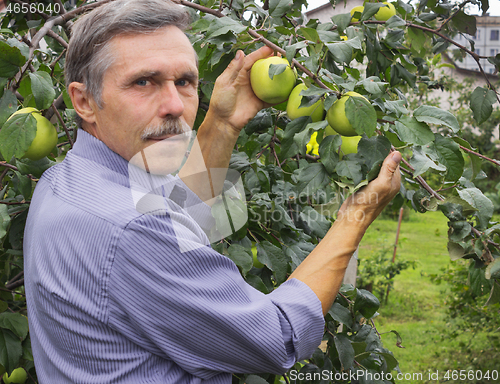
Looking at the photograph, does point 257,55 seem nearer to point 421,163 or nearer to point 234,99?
point 234,99

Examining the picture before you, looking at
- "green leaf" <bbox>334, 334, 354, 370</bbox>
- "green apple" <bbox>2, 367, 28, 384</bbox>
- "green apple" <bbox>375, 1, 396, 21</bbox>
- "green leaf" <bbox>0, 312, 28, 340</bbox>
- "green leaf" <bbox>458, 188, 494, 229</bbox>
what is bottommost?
"green apple" <bbox>2, 367, 28, 384</bbox>

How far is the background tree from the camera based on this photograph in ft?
3.28

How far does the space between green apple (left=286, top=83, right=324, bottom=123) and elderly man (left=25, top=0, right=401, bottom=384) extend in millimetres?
221

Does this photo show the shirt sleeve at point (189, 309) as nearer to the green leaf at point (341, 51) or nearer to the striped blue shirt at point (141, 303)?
the striped blue shirt at point (141, 303)

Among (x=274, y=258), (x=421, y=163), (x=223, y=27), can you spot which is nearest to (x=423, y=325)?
(x=274, y=258)

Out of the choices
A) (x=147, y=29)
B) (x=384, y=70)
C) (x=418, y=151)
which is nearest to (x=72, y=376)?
(x=147, y=29)

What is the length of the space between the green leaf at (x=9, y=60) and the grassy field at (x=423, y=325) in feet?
8.87

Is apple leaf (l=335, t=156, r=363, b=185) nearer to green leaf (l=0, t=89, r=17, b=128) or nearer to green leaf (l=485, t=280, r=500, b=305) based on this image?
green leaf (l=485, t=280, r=500, b=305)

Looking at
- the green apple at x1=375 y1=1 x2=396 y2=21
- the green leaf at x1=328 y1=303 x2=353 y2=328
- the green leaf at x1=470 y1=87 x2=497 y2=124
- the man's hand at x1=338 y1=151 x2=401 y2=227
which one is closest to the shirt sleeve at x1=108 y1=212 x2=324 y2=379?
the man's hand at x1=338 y1=151 x2=401 y2=227

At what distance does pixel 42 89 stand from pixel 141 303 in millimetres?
653

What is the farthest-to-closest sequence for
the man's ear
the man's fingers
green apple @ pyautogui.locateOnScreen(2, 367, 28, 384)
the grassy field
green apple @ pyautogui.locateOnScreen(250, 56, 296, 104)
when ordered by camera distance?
the grassy field, green apple @ pyautogui.locateOnScreen(2, 367, 28, 384), the man's fingers, green apple @ pyautogui.locateOnScreen(250, 56, 296, 104), the man's ear

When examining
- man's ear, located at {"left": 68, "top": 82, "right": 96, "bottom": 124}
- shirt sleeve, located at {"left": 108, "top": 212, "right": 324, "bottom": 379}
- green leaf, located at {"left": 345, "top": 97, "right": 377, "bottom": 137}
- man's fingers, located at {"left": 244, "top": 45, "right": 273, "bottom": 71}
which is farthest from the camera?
man's fingers, located at {"left": 244, "top": 45, "right": 273, "bottom": 71}

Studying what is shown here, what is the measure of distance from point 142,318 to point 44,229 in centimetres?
27

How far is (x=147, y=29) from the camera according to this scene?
3.15ft
